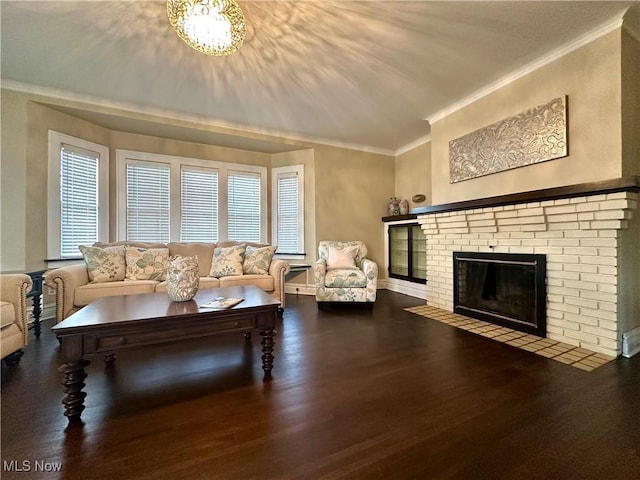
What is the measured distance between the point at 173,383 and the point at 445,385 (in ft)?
6.03

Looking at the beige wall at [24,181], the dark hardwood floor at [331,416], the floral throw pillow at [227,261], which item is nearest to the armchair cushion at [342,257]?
the floral throw pillow at [227,261]

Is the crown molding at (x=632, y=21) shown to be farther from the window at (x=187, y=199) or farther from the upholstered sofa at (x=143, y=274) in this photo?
the window at (x=187, y=199)

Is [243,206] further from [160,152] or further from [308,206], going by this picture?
[160,152]

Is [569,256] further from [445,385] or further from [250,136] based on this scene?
[250,136]

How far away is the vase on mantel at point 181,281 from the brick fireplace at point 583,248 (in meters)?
3.06

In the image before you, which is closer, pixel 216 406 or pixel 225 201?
pixel 216 406

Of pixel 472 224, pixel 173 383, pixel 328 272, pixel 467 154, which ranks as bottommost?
pixel 173 383

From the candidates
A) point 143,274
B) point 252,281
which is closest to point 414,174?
point 252,281

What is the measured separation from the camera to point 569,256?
2430mm

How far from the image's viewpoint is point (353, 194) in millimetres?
5121

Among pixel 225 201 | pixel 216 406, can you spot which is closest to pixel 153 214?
pixel 225 201

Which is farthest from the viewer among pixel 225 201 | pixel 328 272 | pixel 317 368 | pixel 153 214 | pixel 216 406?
pixel 225 201

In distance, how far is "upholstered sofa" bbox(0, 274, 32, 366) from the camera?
1934mm

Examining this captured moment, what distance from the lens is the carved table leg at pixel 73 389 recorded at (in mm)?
1424
